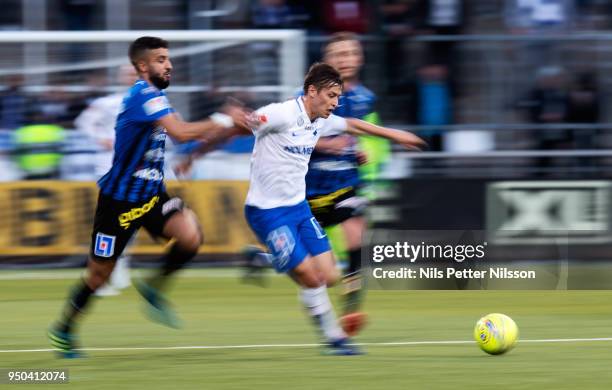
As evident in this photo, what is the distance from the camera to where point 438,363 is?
8.35m

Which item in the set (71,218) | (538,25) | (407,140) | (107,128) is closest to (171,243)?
(407,140)

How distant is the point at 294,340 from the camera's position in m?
9.69

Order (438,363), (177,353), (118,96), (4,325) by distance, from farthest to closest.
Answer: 1. (118,96)
2. (4,325)
3. (177,353)
4. (438,363)

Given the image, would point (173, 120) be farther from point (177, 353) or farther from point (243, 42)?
point (243, 42)

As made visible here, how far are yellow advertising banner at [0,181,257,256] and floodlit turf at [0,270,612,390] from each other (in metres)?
1.23

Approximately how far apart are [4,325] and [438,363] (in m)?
3.98

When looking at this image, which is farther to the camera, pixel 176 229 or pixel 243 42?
pixel 243 42

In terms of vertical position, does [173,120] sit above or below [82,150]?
above

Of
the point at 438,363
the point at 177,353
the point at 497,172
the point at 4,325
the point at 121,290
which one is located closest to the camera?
the point at 438,363

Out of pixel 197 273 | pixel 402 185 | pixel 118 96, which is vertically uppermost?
pixel 118 96

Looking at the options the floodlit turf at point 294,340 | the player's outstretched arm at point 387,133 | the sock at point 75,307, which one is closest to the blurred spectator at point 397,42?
the floodlit turf at point 294,340

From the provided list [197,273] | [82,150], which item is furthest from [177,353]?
[82,150]

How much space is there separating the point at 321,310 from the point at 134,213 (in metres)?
1.35

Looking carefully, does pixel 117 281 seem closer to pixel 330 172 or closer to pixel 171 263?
pixel 171 263
